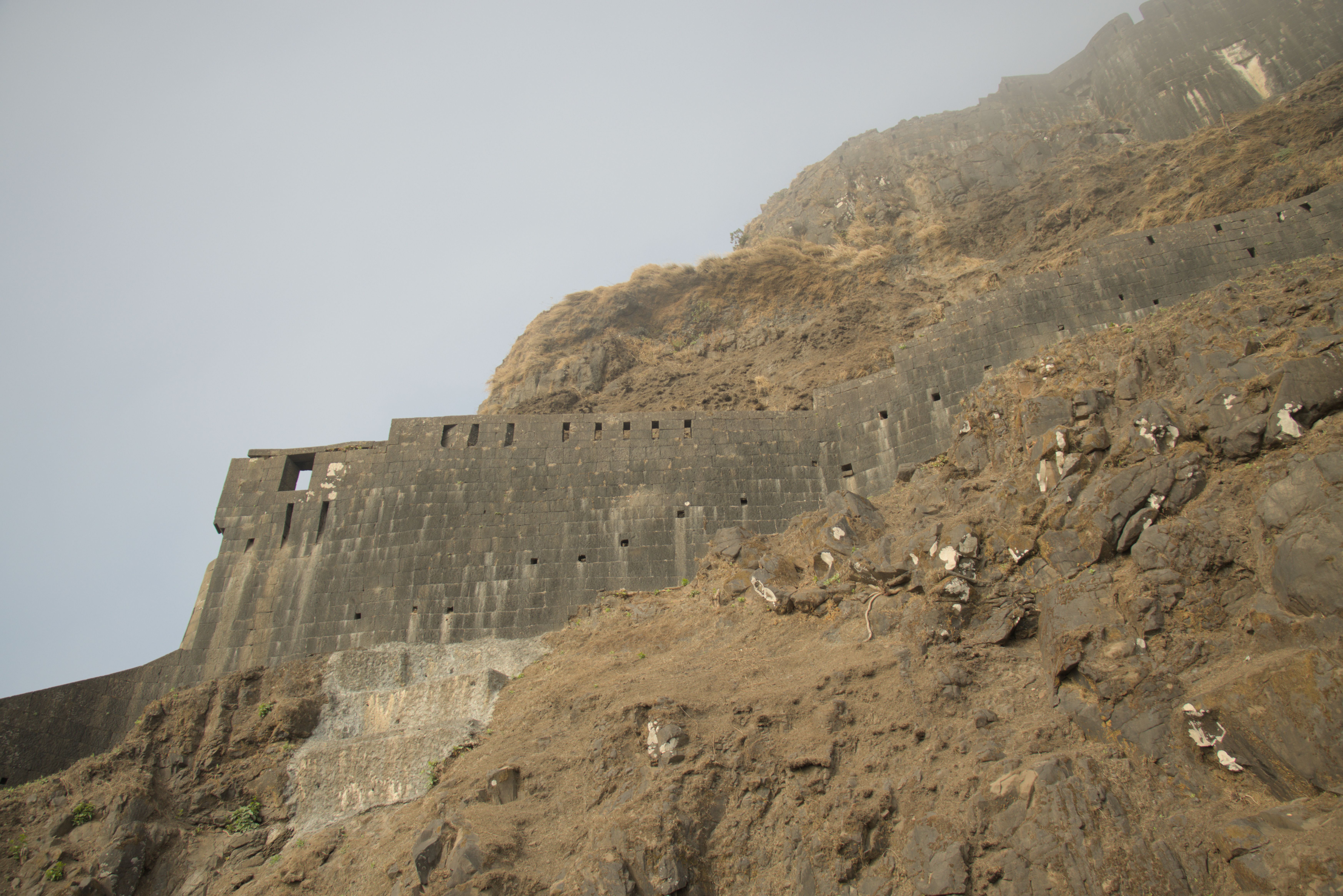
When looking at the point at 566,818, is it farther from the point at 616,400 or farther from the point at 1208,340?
the point at 616,400

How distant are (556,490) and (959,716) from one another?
1150 centimetres

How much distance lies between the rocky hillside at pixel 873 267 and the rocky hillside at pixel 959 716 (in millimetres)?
11788

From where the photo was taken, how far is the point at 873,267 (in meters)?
31.3

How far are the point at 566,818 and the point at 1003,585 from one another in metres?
7.36

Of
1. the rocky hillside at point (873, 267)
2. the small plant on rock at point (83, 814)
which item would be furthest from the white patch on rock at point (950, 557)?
the small plant on rock at point (83, 814)

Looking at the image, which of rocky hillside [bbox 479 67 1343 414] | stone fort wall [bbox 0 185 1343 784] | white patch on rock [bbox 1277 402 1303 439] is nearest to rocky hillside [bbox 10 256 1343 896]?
white patch on rock [bbox 1277 402 1303 439]

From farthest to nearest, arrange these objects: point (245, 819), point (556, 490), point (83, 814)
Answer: point (556, 490)
point (245, 819)
point (83, 814)

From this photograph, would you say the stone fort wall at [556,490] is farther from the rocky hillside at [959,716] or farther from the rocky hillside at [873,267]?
the rocky hillside at [873,267]

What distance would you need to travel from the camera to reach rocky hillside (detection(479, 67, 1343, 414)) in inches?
1003

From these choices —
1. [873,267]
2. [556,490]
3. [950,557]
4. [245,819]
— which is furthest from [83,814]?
[873,267]

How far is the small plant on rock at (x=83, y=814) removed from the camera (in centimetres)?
1407

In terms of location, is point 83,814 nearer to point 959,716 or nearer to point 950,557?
point 959,716

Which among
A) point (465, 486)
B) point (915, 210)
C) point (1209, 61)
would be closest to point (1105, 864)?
point (465, 486)

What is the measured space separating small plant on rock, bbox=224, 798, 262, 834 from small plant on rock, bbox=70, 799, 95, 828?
2.31 metres
